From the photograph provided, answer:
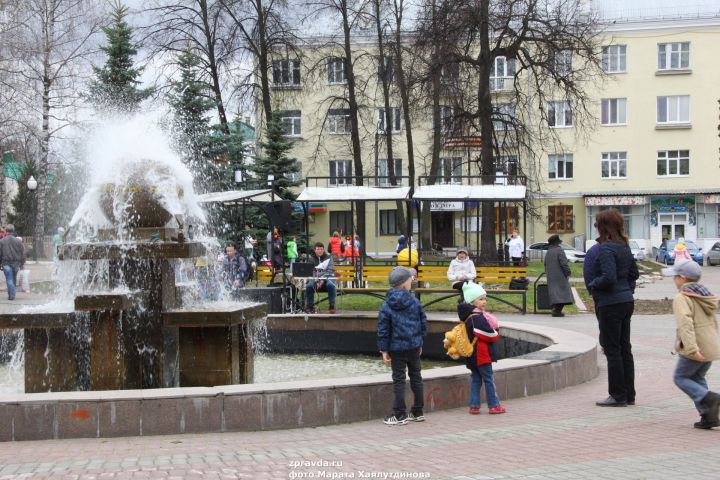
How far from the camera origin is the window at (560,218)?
186ft

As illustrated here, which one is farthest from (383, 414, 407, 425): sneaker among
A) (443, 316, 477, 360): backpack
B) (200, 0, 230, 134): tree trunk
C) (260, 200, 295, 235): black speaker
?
(200, 0, 230, 134): tree trunk

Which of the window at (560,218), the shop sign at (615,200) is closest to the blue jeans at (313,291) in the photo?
the shop sign at (615,200)

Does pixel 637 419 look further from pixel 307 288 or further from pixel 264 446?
pixel 307 288

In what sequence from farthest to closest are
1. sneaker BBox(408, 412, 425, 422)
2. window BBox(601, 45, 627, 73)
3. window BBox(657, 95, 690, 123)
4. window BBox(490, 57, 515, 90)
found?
window BBox(601, 45, 627, 73) → window BBox(657, 95, 690, 123) → window BBox(490, 57, 515, 90) → sneaker BBox(408, 412, 425, 422)

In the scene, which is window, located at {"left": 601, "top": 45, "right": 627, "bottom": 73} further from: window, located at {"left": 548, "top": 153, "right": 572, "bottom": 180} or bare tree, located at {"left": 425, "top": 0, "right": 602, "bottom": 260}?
bare tree, located at {"left": 425, "top": 0, "right": 602, "bottom": 260}

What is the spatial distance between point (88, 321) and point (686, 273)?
5969 mm

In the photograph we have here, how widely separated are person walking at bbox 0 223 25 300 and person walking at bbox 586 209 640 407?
18.9 m

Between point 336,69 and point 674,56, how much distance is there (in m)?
20.3

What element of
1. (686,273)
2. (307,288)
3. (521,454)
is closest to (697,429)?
(686,273)

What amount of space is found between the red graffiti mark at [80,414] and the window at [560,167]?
51.3m

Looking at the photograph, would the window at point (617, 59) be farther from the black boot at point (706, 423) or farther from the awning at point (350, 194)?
the black boot at point (706, 423)

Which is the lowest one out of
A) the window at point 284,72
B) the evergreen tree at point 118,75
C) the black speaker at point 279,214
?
the black speaker at point 279,214

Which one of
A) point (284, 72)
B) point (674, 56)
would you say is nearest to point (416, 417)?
point (284, 72)

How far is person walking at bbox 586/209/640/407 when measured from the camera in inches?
339
